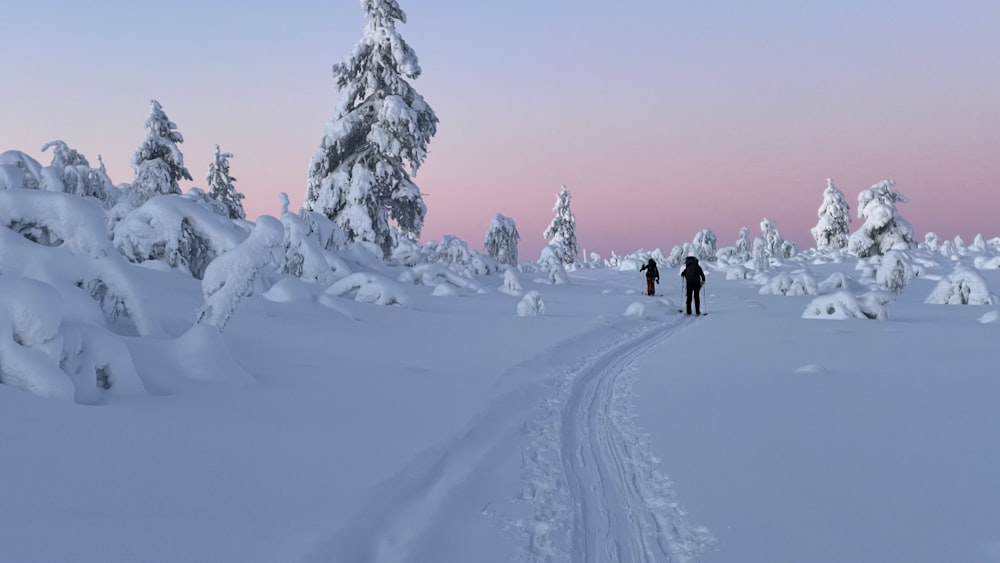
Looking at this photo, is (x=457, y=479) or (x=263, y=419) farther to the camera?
(x=263, y=419)

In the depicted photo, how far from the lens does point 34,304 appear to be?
412cm

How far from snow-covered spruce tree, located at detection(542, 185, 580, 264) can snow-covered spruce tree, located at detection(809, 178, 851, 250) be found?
1016 inches

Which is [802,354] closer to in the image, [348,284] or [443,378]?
[443,378]

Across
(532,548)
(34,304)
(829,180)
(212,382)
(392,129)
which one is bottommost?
(532,548)

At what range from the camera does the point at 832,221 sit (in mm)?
60406

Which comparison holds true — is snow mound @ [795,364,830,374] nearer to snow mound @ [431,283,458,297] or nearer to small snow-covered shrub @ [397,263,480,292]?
snow mound @ [431,283,458,297]

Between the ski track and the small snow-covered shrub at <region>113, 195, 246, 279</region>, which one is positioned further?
the small snow-covered shrub at <region>113, 195, 246, 279</region>

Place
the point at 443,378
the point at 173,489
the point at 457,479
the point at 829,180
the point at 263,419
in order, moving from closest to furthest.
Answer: the point at 173,489
the point at 457,479
the point at 263,419
the point at 443,378
the point at 829,180

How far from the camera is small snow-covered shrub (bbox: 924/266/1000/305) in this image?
1831 centimetres

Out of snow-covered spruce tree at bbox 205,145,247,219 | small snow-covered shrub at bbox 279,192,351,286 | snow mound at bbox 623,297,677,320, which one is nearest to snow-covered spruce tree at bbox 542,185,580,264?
snow-covered spruce tree at bbox 205,145,247,219

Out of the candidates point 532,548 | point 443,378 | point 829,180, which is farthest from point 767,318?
point 829,180

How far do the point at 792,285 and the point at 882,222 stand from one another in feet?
75.2

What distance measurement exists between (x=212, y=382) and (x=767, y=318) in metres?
14.2

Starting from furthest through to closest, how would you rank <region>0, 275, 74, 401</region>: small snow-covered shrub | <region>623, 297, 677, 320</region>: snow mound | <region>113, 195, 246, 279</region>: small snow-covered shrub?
<region>623, 297, 677, 320</region>: snow mound < <region>113, 195, 246, 279</region>: small snow-covered shrub < <region>0, 275, 74, 401</region>: small snow-covered shrub
